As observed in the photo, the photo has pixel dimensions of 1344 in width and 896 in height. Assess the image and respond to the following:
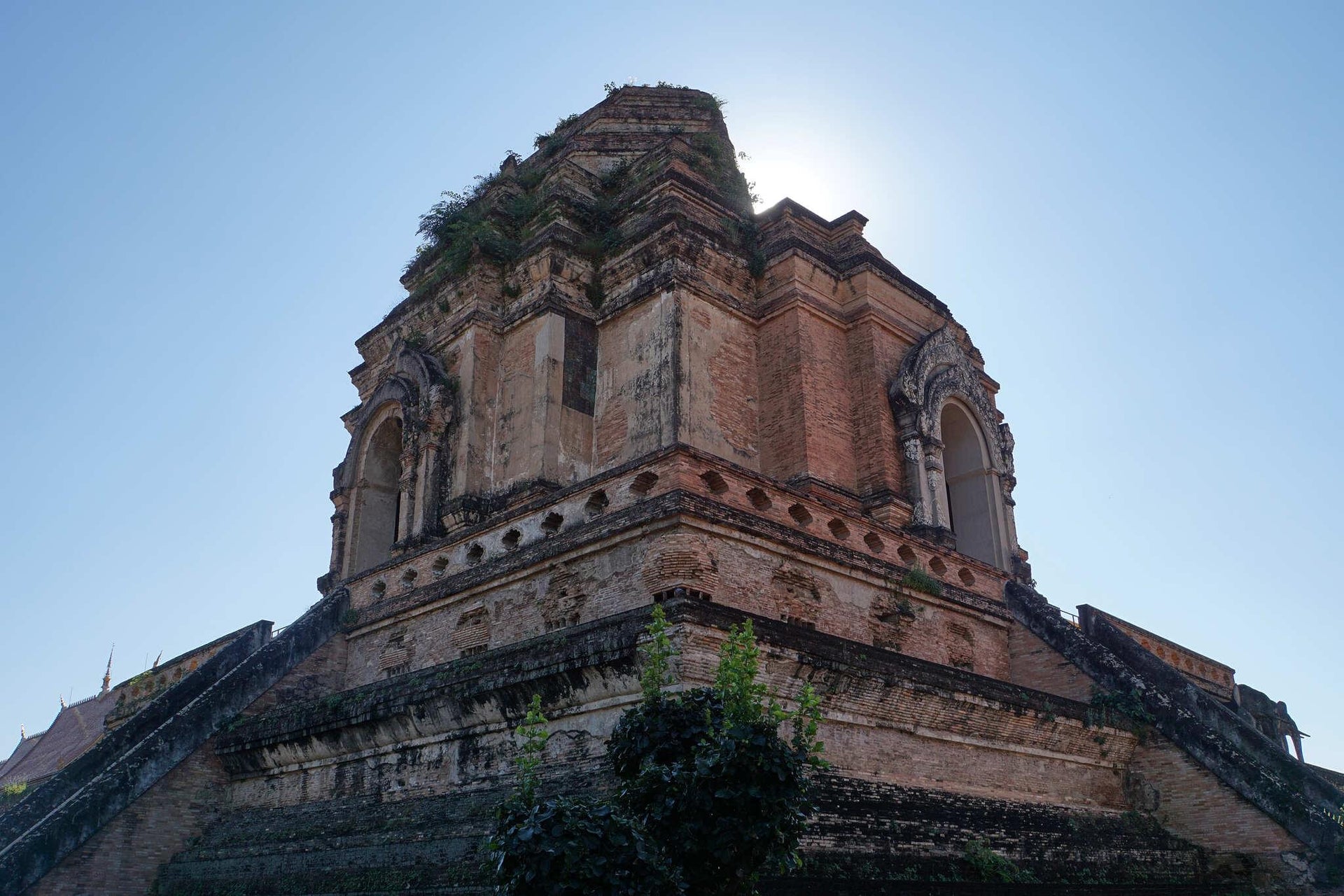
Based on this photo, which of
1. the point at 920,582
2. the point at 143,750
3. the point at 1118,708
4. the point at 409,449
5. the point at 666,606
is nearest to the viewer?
the point at 666,606

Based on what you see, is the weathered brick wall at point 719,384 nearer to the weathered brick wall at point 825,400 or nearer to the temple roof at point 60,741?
the weathered brick wall at point 825,400

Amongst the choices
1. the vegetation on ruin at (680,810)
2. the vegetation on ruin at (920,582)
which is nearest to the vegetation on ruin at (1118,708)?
the vegetation on ruin at (920,582)

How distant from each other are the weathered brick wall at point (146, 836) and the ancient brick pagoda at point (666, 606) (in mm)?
28

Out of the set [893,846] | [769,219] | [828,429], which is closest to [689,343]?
[828,429]

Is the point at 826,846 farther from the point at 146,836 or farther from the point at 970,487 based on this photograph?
the point at 970,487

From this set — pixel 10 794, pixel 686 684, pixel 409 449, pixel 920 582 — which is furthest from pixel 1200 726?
pixel 10 794

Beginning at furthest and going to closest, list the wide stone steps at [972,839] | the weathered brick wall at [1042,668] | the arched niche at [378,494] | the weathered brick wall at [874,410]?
the arched niche at [378,494] < the weathered brick wall at [874,410] < the weathered brick wall at [1042,668] < the wide stone steps at [972,839]

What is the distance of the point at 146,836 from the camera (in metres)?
12.0

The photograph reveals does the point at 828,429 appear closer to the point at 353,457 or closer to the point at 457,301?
the point at 457,301

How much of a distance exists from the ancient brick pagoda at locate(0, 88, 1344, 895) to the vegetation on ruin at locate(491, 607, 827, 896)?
190 centimetres

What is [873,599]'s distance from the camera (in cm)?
1265

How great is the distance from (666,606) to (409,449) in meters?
9.06

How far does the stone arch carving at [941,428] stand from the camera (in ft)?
52.2

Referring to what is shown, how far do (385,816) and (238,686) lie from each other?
12.6 feet
